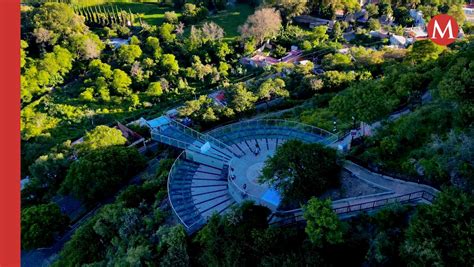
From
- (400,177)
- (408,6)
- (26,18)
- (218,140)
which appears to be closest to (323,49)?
Result: (408,6)

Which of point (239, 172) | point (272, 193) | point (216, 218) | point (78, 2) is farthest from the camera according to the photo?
point (78, 2)

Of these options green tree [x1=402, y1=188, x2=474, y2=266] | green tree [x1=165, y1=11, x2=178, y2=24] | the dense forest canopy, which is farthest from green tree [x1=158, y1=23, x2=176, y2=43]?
green tree [x1=402, y1=188, x2=474, y2=266]

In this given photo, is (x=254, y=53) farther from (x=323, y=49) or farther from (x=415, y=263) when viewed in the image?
(x=415, y=263)

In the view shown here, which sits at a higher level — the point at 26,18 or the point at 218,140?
the point at 26,18

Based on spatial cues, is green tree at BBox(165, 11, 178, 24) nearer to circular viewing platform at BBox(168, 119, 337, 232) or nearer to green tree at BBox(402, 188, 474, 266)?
circular viewing platform at BBox(168, 119, 337, 232)

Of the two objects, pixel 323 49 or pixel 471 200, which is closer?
pixel 471 200

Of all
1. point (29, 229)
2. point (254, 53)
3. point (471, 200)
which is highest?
point (471, 200)

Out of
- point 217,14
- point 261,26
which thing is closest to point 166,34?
point 261,26

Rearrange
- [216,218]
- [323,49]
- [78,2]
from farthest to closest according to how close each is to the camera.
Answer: [78,2]
[323,49]
[216,218]
